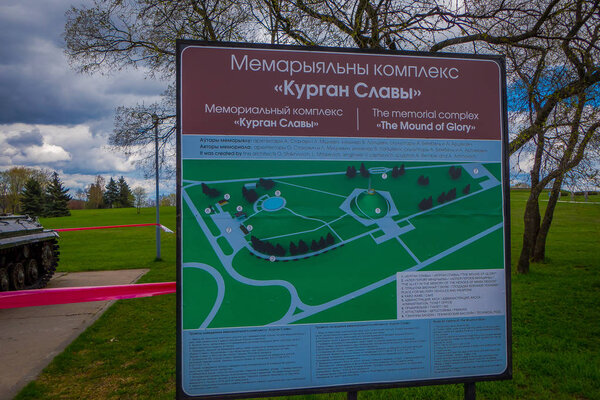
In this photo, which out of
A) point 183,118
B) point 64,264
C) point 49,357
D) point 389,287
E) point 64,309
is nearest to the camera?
point 183,118

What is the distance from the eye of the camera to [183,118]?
238cm

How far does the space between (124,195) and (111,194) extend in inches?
95.1

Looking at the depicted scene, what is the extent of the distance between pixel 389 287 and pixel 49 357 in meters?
5.18

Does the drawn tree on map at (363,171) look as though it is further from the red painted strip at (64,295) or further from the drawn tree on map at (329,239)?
the red painted strip at (64,295)

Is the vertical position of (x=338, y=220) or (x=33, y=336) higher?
(x=338, y=220)

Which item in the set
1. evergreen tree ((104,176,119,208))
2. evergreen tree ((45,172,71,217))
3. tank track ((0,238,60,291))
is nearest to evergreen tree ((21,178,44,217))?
evergreen tree ((45,172,71,217))

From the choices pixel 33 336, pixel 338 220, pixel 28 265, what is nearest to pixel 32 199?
Answer: pixel 28 265

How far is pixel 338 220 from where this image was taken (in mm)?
2527

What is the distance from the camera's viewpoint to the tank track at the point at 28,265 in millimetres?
9758

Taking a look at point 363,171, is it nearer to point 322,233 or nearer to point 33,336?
point 322,233

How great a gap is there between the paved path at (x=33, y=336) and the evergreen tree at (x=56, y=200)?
64336mm

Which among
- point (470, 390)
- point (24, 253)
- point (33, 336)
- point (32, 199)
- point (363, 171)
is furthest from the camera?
point (32, 199)

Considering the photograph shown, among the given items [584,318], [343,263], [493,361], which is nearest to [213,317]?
[343,263]

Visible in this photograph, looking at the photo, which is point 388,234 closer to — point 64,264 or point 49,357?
point 49,357
